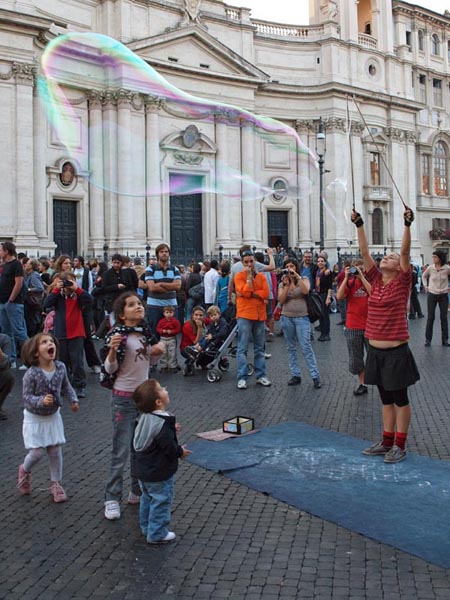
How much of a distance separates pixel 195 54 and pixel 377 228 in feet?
48.1

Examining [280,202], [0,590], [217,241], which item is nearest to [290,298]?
[0,590]

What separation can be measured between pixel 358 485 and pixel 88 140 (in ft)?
85.5

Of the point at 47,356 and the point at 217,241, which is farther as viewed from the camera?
the point at 217,241

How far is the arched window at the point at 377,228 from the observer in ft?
128

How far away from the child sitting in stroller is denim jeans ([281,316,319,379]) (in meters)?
1.66

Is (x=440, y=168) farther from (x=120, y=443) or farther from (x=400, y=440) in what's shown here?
(x=120, y=443)

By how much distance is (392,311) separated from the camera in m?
6.39

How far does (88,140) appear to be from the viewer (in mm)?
29250

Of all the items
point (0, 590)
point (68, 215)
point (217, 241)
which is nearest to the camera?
point (0, 590)

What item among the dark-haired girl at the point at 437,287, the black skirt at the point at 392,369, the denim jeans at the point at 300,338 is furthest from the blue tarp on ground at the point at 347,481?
the dark-haired girl at the point at 437,287

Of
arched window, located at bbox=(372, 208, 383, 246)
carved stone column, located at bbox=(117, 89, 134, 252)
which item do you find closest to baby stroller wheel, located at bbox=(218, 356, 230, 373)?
carved stone column, located at bbox=(117, 89, 134, 252)

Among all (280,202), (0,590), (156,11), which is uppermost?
(156,11)

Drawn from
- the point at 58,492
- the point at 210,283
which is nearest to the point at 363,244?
the point at 58,492

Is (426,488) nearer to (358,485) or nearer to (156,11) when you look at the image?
(358,485)
